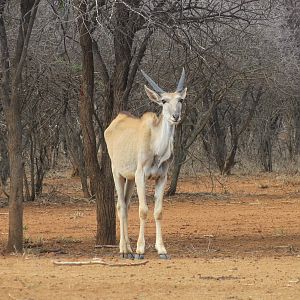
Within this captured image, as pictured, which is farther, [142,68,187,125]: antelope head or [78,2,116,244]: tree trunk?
[78,2,116,244]: tree trunk

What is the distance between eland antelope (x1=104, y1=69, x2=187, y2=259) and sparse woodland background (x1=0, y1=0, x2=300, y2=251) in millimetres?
874

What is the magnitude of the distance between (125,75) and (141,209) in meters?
2.87

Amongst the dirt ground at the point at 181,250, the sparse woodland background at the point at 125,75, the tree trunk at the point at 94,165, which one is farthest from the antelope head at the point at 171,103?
the tree trunk at the point at 94,165

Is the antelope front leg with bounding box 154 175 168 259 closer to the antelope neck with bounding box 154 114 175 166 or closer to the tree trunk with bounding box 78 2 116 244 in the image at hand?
the antelope neck with bounding box 154 114 175 166

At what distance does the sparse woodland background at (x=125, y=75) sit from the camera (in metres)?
13.1

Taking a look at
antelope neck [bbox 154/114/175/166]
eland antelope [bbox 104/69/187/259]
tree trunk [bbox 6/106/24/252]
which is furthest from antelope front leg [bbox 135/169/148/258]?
tree trunk [bbox 6/106/24/252]

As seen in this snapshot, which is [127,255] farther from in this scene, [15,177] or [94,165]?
[94,165]

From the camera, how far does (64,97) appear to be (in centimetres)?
1962

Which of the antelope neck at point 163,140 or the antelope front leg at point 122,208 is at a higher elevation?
the antelope neck at point 163,140

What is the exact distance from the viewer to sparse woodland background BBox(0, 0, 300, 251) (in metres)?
13.1

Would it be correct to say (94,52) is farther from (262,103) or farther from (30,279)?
(262,103)

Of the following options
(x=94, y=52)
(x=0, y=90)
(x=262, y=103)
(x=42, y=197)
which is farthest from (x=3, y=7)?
(x=262, y=103)

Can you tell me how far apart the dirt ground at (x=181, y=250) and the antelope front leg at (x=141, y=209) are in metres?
0.22

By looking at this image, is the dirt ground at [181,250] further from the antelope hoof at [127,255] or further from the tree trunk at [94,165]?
the tree trunk at [94,165]
